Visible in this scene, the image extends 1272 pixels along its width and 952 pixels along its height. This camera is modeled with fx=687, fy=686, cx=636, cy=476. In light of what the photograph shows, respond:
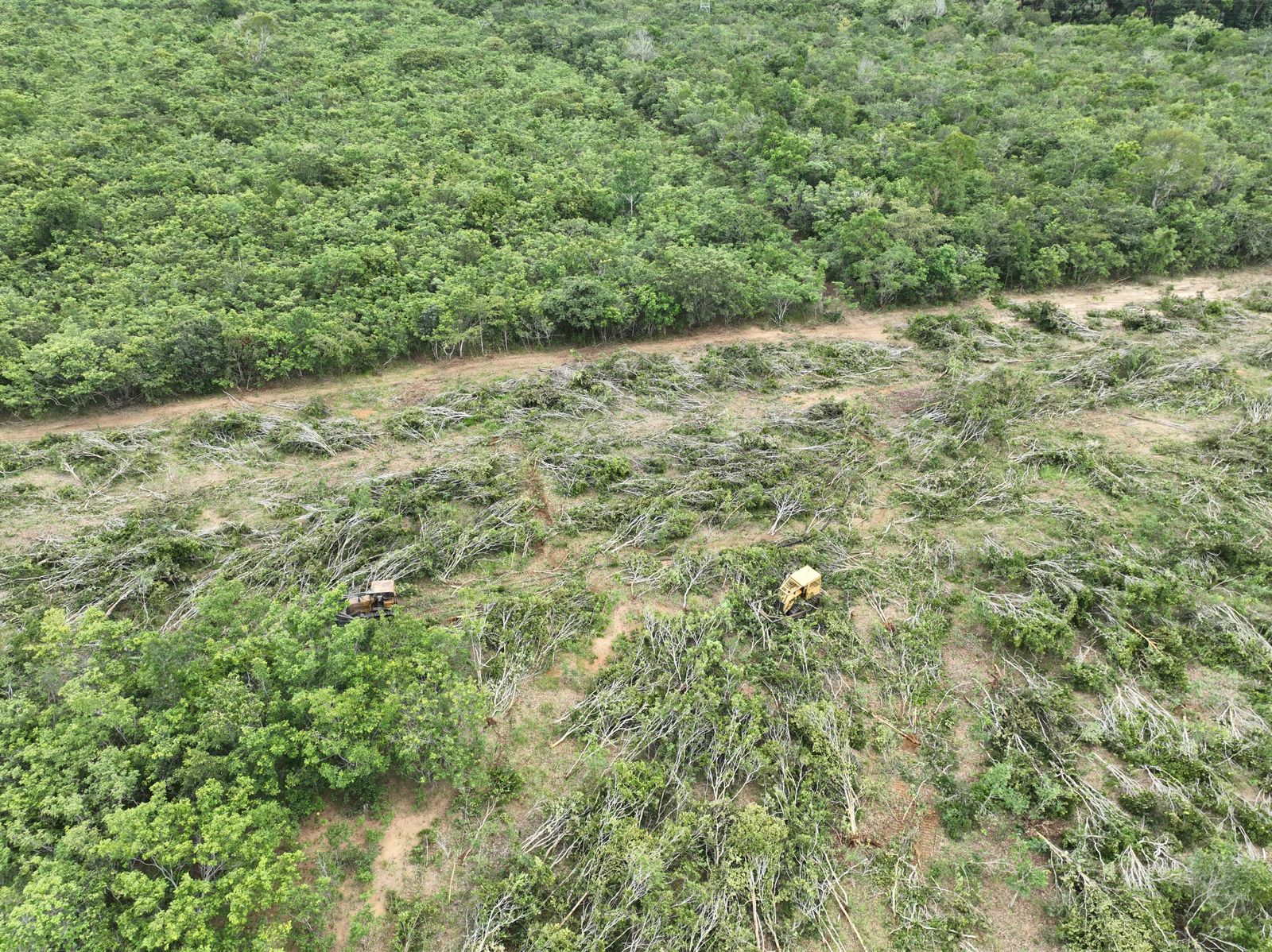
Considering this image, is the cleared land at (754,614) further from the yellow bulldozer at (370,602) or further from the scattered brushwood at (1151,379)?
the yellow bulldozer at (370,602)

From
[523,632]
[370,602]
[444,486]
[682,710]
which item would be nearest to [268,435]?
[444,486]

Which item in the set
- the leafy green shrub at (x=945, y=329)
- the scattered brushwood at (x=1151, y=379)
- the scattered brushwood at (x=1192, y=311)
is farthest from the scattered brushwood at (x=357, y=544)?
the scattered brushwood at (x=1192, y=311)

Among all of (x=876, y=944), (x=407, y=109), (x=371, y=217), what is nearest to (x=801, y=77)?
(x=407, y=109)

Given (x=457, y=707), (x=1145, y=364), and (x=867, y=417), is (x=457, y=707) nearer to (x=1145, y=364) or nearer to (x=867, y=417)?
(x=867, y=417)

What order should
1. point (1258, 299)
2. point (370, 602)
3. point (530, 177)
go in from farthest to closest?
point (530, 177)
point (1258, 299)
point (370, 602)

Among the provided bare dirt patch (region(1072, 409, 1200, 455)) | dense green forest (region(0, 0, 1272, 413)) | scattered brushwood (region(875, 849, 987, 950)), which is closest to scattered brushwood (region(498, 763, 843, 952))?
scattered brushwood (region(875, 849, 987, 950))

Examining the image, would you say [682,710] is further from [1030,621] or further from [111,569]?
[111,569]
